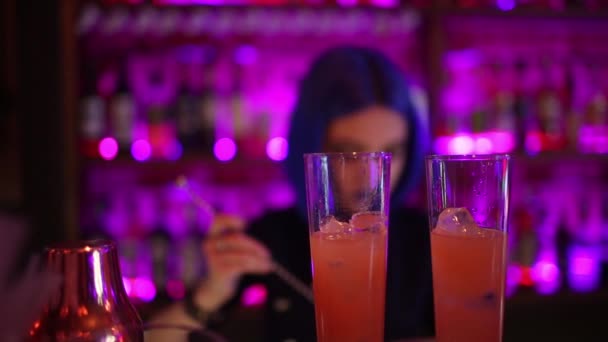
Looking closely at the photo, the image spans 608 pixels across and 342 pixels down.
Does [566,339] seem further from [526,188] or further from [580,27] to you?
[580,27]

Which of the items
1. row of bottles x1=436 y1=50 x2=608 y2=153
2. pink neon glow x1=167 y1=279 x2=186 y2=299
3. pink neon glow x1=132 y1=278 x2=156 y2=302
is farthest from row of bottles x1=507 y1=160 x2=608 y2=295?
pink neon glow x1=132 y1=278 x2=156 y2=302

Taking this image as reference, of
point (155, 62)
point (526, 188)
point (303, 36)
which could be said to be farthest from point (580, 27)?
point (155, 62)

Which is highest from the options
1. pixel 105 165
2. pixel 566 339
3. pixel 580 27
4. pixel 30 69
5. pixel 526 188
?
pixel 580 27

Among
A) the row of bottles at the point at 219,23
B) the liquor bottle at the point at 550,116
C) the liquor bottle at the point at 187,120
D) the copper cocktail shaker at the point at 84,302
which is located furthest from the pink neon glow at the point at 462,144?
the copper cocktail shaker at the point at 84,302

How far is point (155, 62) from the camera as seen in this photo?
2098 mm

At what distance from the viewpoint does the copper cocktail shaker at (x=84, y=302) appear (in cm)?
44

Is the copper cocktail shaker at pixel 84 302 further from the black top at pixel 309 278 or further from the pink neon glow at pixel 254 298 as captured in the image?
the pink neon glow at pixel 254 298

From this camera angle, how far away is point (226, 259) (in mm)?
1084

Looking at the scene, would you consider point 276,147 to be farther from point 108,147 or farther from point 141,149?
point 108,147

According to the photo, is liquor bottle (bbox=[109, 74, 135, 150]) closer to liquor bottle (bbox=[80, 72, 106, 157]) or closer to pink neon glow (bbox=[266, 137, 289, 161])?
liquor bottle (bbox=[80, 72, 106, 157])

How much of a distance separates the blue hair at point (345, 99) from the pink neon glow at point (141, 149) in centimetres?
74

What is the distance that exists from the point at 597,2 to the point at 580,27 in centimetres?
13

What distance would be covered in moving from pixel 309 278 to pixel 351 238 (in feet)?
3.27

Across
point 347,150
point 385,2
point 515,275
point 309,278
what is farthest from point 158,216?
point 515,275
